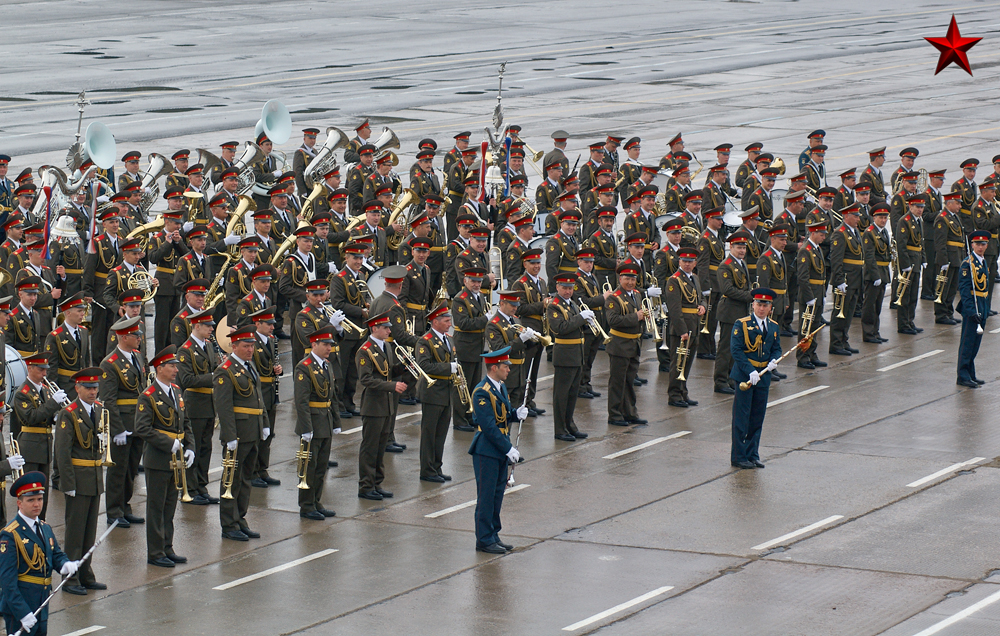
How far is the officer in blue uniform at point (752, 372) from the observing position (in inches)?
642

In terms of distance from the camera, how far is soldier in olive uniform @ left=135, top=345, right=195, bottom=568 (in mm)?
13641

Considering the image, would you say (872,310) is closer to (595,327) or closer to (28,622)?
(595,327)

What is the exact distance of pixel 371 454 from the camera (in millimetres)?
15508

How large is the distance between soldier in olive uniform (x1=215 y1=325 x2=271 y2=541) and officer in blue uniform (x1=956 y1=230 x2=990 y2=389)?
9.22 m

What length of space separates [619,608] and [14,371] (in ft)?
21.4

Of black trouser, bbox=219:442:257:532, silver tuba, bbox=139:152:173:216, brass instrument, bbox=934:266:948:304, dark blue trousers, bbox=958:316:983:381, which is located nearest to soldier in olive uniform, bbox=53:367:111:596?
black trouser, bbox=219:442:257:532

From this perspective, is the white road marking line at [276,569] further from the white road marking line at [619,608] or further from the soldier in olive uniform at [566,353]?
the soldier in olive uniform at [566,353]

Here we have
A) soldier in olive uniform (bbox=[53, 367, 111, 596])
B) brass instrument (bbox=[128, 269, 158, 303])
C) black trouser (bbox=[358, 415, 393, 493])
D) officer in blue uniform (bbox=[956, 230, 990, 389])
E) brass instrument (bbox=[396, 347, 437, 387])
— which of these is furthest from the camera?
officer in blue uniform (bbox=[956, 230, 990, 389])

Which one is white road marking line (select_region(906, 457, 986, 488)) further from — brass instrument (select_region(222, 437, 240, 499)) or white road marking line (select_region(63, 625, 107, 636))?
white road marking line (select_region(63, 625, 107, 636))

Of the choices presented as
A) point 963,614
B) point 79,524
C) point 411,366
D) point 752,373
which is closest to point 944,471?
point 752,373

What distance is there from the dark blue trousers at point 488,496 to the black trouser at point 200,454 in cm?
313

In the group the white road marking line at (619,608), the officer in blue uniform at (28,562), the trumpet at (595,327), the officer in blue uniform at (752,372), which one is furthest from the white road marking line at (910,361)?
the officer in blue uniform at (28,562)

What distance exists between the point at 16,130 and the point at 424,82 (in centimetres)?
1363

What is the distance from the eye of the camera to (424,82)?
47438mm
